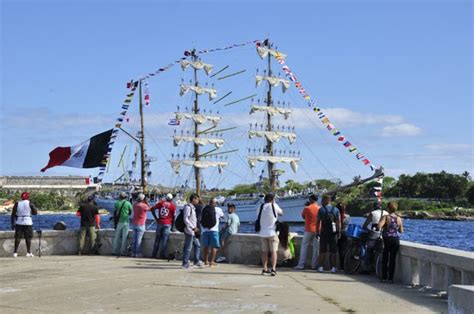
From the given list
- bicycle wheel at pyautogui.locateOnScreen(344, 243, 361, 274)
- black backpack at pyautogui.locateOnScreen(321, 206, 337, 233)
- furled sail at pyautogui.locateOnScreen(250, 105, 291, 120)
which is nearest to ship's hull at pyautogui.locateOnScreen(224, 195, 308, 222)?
furled sail at pyautogui.locateOnScreen(250, 105, 291, 120)

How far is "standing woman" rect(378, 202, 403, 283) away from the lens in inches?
555

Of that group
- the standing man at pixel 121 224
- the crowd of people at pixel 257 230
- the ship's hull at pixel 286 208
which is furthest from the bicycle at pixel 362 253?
the ship's hull at pixel 286 208

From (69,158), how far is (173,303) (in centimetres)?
1553

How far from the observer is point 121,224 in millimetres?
19047

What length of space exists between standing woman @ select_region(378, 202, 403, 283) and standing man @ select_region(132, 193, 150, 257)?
688 centimetres

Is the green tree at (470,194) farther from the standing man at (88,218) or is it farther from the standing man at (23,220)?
the standing man at (23,220)

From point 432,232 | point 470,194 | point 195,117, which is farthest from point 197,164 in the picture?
point 470,194

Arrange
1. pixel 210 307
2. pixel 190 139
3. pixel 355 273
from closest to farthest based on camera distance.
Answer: pixel 210 307
pixel 355 273
pixel 190 139

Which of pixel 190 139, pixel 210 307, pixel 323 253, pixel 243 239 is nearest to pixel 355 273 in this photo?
pixel 323 253

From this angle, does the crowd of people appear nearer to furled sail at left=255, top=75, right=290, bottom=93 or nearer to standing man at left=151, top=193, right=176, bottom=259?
standing man at left=151, top=193, right=176, bottom=259

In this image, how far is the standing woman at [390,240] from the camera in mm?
14109

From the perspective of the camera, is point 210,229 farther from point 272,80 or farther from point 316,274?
point 272,80

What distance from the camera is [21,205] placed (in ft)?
59.5

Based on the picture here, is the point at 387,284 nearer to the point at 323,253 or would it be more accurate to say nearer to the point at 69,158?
the point at 323,253
